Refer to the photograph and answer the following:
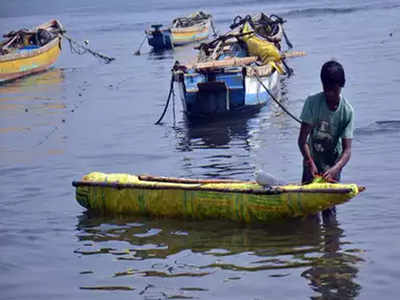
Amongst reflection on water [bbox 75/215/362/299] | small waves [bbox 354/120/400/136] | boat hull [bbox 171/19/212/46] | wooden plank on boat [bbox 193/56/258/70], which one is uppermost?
boat hull [bbox 171/19/212/46]

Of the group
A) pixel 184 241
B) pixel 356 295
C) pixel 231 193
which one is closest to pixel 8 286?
pixel 184 241

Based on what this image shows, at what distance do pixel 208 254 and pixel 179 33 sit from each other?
31.8 m

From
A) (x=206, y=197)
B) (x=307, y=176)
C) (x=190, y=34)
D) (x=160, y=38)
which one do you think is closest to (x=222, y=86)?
(x=206, y=197)

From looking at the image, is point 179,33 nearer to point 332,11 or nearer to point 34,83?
point 34,83

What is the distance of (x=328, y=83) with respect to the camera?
22.2 feet

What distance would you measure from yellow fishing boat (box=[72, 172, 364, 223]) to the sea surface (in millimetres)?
166

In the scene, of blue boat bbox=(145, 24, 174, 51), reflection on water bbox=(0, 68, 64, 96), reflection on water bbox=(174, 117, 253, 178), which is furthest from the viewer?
blue boat bbox=(145, 24, 174, 51)

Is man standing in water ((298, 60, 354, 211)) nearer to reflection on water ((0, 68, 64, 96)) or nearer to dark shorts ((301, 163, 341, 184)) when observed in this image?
dark shorts ((301, 163, 341, 184))

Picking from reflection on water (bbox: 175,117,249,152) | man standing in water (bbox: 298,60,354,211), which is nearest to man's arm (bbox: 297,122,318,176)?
man standing in water (bbox: 298,60,354,211)

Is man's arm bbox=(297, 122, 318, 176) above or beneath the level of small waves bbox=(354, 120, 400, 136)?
above

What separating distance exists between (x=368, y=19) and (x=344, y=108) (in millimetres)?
40745

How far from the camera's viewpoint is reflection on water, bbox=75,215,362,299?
22.9ft

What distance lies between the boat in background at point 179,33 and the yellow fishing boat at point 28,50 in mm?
7135

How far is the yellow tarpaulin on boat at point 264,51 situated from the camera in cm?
1884
